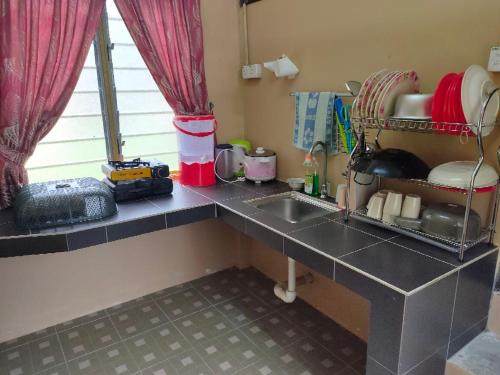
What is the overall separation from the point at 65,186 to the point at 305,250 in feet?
4.05

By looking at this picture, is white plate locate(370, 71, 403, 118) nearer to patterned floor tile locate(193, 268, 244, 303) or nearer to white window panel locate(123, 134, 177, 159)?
white window panel locate(123, 134, 177, 159)

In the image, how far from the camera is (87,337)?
7.02 feet

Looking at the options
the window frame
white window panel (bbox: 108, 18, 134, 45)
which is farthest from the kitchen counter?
white window panel (bbox: 108, 18, 134, 45)

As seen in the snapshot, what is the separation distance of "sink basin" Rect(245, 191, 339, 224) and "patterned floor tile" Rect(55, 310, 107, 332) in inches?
47.9

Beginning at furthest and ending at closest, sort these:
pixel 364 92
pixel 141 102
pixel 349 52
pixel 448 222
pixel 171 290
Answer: pixel 171 290
pixel 141 102
pixel 349 52
pixel 364 92
pixel 448 222

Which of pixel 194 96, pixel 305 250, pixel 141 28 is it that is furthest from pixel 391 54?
pixel 141 28

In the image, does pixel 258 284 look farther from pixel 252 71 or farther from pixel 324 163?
pixel 252 71

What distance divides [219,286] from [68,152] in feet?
4.41

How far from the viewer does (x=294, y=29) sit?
7.03 feet

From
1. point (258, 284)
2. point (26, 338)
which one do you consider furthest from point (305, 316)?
point (26, 338)

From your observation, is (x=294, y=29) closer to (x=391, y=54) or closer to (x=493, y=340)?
(x=391, y=54)

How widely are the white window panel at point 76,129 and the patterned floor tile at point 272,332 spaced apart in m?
1.50

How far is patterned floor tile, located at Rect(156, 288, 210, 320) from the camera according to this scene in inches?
93.1

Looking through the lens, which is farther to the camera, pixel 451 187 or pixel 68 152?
pixel 68 152
